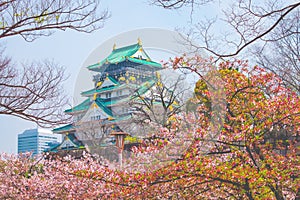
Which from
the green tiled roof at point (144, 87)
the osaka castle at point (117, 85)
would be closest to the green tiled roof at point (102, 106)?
the osaka castle at point (117, 85)

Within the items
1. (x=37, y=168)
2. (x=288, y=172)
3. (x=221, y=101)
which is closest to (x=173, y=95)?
(x=221, y=101)

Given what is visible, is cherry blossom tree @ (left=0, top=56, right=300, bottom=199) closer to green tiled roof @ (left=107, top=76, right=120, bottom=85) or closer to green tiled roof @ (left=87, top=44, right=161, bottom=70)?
green tiled roof @ (left=87, top=44, right=161, bottom=70)

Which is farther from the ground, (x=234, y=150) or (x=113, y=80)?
(x=113, y=80)

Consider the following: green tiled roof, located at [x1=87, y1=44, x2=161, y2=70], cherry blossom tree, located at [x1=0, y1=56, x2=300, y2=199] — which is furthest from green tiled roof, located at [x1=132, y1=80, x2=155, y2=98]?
cherry blossom tree, located at [x1=0, y1=56, x2=300, y2=199]

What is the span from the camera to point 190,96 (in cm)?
726

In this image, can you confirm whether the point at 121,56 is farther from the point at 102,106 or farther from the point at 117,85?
the point at 102,106

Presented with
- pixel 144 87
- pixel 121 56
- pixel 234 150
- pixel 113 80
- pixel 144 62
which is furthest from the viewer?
pixel 144 87

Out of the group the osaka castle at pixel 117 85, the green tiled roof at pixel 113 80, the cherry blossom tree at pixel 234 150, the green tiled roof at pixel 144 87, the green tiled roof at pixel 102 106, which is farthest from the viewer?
the green tiled roof at pixel 102 106

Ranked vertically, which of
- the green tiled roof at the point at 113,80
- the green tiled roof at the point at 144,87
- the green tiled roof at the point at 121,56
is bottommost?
the green tiled roof at the point at 144,87

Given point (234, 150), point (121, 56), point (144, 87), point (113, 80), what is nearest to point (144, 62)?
point (121, 56)

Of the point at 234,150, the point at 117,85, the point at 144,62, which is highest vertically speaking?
the point at 144,62

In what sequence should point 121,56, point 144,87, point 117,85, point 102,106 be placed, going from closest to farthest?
point 121,56, point 117,85, point 144,87, point 102,106

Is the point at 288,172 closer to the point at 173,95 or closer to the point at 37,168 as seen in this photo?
the point at 173,95

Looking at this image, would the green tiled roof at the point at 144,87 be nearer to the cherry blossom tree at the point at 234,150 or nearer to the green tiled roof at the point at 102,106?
the green tiled roof at the point at 102,106
